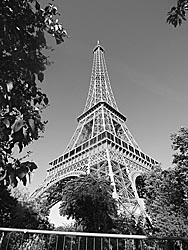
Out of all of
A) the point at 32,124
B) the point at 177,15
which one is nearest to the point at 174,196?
the point at 177,15

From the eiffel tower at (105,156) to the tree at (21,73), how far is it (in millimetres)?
19819

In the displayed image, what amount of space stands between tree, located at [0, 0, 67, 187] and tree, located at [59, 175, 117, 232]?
14.6 metres

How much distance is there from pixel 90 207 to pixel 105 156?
13.1 m

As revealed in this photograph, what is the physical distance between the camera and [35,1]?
2471 mm

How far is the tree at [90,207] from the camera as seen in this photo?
15484mm

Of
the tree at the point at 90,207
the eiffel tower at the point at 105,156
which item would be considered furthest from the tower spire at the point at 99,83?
the tree at the point at 90,207

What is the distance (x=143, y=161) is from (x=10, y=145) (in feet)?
118

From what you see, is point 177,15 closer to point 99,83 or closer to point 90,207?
point 90,207

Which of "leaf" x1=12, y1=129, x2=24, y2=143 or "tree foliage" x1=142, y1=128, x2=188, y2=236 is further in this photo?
"tree foliage" x1=142, y1=128, x2=188, y2=236

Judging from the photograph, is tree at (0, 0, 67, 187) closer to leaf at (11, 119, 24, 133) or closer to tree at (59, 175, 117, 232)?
leaf at (11, 119, 24, 133)

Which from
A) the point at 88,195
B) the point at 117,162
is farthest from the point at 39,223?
the point at 117,162

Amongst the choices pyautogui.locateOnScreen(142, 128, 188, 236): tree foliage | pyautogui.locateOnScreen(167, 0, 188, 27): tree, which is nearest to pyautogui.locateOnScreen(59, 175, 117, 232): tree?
pyautogui.locateOnScreen(142, 128, 188, 236): tree foliage

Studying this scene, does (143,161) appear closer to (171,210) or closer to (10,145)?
(171,210)

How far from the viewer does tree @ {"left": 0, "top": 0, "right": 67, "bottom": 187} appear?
173 centimetres
